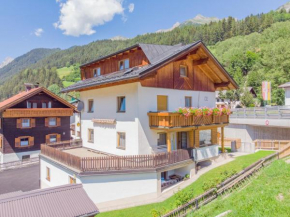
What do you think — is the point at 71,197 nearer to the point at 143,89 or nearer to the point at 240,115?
the point at 143,89

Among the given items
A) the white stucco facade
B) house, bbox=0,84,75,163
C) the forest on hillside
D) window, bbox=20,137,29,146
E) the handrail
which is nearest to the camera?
the white stucco facade

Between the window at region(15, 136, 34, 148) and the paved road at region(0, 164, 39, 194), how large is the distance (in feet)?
11.6

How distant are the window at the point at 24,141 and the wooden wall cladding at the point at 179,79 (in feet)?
72.8

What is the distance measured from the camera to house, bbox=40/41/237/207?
1263 centimetres

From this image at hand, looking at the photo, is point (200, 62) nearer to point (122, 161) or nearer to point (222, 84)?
point (222, 84)

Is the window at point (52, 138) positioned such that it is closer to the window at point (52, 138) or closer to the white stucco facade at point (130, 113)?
the window at point (52, 138)

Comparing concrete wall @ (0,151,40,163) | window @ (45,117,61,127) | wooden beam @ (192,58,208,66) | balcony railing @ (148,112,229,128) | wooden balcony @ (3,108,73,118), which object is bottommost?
concrete wall @ (0,151,40,163)

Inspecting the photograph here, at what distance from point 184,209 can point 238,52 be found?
80.5 m

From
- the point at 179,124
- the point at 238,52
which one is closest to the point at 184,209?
the point at 179,124

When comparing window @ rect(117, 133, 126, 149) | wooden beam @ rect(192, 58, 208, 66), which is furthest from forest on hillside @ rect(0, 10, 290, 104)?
window @ rect(117, 133, 126, 149)

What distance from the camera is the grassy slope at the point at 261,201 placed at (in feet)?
23.9

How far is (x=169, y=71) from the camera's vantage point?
52.0ft

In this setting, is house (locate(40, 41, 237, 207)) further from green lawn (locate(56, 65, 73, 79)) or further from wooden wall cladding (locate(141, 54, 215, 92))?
green lawn (locate(56, 65, 73, 79))

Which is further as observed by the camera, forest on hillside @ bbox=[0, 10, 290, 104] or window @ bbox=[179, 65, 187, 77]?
forest on hillside @ bbox=[0, 10, 290, 104]
